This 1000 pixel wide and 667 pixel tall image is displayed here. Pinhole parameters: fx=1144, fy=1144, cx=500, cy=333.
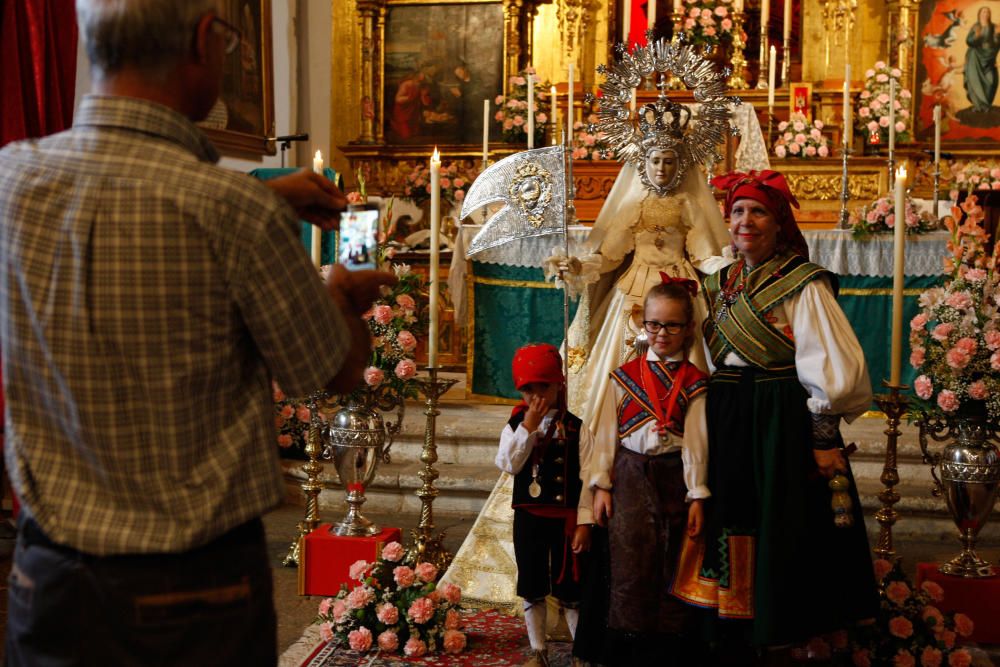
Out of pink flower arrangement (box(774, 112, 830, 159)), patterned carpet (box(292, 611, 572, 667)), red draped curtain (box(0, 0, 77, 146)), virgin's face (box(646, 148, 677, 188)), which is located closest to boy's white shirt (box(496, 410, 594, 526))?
patterned carpet (box(292, 611, 572, 667))

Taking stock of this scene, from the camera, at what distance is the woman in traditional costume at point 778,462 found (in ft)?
10.7

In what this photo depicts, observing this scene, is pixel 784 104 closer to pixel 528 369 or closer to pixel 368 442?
pixel 368 442

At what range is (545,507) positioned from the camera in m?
3.51

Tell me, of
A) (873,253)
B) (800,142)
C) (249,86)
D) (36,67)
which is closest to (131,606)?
(36,67)

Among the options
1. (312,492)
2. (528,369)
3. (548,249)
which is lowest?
(312,492)

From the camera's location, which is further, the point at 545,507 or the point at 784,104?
the point at 784,104

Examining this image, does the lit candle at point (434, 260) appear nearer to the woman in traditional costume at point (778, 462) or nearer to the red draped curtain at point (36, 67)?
the woman in traditional costume at point (778, 462)

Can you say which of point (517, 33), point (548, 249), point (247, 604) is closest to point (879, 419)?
point (548, 249)

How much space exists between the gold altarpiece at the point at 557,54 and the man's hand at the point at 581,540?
6059 millimetres

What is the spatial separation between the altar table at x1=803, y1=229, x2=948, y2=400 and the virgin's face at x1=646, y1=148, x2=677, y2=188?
2.14m

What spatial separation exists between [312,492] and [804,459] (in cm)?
223

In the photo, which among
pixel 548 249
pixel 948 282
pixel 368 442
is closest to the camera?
pixel 948 282

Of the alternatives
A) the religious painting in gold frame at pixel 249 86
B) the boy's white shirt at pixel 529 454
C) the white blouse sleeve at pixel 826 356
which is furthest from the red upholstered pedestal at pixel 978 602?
the religious painting in gold frame at pixel 249 86

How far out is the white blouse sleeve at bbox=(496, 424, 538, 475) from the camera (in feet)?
11.3
